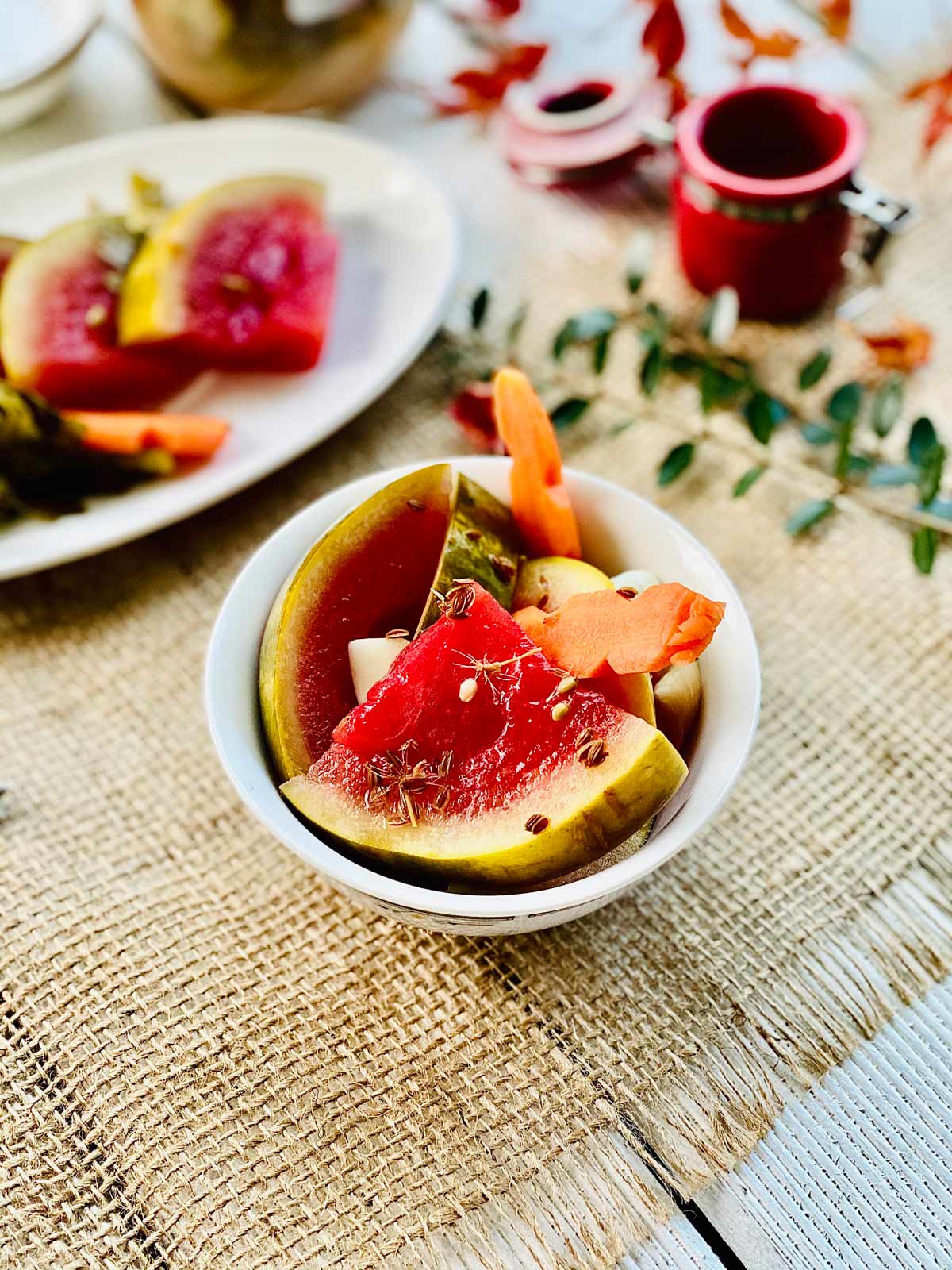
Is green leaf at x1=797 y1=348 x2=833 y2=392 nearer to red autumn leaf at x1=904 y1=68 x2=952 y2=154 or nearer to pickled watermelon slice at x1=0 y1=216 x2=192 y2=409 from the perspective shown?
red autumn leaf at x1=904 y1=68 x2=952 y2=154

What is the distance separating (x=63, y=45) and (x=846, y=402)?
120 centimetres

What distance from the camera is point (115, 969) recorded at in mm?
939

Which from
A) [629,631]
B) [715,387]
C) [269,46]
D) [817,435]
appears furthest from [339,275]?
[629,631]

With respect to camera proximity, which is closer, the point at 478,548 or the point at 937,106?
the point at 478,548

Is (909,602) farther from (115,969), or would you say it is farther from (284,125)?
(284,125)

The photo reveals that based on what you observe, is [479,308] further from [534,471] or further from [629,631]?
[629,631]

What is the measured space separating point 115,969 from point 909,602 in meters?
0.83

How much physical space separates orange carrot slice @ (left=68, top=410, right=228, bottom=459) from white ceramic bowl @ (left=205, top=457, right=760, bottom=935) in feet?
1.13

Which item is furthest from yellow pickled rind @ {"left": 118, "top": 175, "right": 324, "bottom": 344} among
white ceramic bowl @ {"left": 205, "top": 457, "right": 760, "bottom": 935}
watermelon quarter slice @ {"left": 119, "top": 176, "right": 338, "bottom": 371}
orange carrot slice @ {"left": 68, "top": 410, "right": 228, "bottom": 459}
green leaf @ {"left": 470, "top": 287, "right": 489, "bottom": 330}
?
white ceramic bowl @ {"left": 205, "top": 457, "right": 760, "bottom": 935}

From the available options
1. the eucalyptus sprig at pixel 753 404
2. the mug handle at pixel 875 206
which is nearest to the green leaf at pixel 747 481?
the eucalyptus sprig at pixel 753 404

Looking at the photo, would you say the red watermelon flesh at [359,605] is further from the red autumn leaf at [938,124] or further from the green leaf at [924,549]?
the red autumn leaf at [938,124]

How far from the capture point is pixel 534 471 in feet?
3.05

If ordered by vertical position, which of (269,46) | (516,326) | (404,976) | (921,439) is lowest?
(404,976)

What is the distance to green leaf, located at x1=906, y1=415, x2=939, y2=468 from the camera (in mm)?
1190
